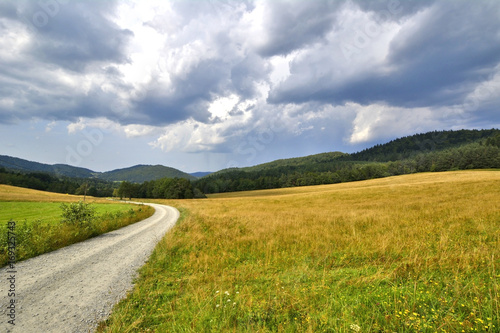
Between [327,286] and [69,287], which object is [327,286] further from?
[69,287]

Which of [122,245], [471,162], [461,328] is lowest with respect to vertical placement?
[122,245]

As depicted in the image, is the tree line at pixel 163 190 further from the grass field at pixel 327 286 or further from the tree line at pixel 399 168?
the grass field at pixel 327 286

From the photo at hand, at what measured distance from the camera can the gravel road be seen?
194 inches

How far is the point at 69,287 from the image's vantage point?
6766mm

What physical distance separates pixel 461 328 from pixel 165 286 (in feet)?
23.2

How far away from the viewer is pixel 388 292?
468 cm

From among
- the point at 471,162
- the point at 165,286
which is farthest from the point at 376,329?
A: the point at 471,162

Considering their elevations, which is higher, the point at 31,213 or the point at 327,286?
the point at 327,286

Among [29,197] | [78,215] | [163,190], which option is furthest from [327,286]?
[163,190]

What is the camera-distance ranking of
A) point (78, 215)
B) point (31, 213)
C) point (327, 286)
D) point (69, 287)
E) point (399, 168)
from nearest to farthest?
point (327, 286) → point (69, 287) → point (78, 215) → point (31, 213) → point (399, 168)

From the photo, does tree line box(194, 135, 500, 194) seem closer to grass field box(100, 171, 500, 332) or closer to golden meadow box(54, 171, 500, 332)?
grass field box(100, 171, 500, 332)

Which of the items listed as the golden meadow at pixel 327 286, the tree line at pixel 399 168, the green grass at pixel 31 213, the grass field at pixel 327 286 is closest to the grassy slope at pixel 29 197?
the green grass at pixel 31 213

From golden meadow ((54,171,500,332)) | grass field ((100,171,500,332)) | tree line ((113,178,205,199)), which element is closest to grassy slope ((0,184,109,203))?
tree line ((113,178,205,199))

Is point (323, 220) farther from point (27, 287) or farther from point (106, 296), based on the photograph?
point (27, 287)
